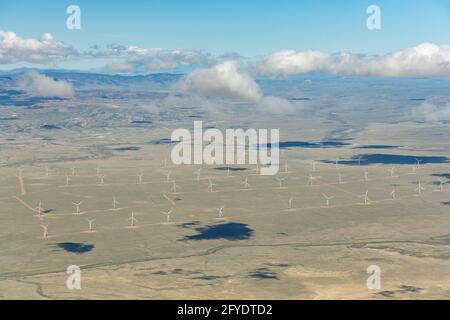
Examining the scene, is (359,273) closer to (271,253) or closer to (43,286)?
(271,253)

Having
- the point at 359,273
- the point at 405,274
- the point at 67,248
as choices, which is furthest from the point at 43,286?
the point at 405,274
